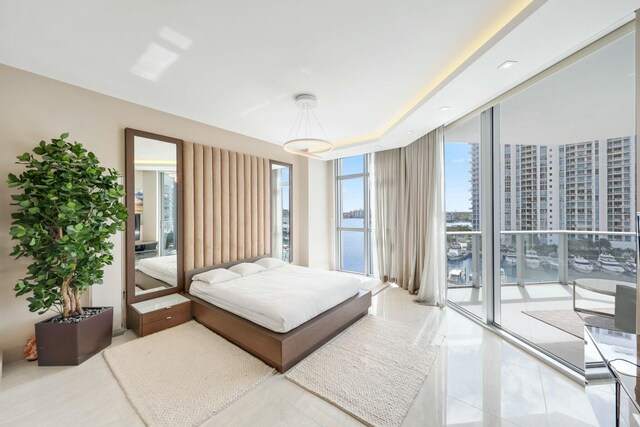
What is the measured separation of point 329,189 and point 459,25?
428 cm

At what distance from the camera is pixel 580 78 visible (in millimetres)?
2137

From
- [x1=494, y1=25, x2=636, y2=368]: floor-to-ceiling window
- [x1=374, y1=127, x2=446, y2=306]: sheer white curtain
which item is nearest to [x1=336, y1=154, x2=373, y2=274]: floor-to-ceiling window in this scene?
[x1=374, y1=127, x2=446, y2=306]: sheer white curtain

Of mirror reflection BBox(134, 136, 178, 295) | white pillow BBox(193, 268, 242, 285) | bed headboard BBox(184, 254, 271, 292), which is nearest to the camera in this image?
mirror reflection BBox(134, 136, 178, 295)

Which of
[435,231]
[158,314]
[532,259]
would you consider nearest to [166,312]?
[158,314]

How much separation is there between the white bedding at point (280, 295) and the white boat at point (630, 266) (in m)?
2.43

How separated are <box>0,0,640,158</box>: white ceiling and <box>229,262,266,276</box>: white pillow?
2.34 metres

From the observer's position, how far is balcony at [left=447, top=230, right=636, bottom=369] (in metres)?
1.98

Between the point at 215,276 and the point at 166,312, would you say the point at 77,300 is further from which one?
the point at 215,276

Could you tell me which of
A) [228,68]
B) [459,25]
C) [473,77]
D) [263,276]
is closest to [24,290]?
[263,276]

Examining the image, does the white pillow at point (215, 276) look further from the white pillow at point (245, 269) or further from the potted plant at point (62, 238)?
the potted plant at point (62, 238)

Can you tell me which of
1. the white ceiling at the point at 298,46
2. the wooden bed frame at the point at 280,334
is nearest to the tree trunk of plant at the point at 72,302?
the wooden bed frame at the point at 280,334

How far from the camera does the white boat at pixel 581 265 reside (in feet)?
6.92

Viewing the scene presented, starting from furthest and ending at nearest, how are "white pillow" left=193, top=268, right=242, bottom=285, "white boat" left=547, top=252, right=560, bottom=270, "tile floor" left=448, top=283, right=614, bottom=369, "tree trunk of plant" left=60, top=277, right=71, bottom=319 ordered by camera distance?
"white pillow" left=193, top=268, right=242, bottom=285 → "white boat" left=547, top=252, right=560, bottom=270 → "tree trunk of plant" left=60, top=277, right=71, bottom=319 → "tile floor" left=448, top=283, right=614, bottom=369

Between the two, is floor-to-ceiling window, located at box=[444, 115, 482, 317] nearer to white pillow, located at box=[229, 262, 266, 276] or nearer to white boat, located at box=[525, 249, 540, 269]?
white boat, located at box=[525, 249, 540, 269]
